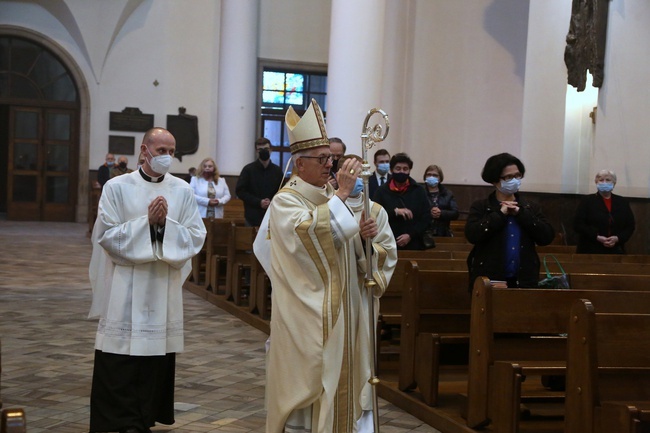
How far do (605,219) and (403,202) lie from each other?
8.00 ft

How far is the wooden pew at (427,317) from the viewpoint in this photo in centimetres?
570

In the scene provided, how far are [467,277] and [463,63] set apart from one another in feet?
39.7

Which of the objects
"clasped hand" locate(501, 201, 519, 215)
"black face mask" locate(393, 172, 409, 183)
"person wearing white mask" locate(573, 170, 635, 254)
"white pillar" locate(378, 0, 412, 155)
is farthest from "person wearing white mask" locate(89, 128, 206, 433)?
"white pillar" locate(378, 0, 412, 155)

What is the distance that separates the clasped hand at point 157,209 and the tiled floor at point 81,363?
1.23 meters

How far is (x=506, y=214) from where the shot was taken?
5215 mm

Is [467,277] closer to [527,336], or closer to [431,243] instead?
[527,336]

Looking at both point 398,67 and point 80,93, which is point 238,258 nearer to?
point 398,67

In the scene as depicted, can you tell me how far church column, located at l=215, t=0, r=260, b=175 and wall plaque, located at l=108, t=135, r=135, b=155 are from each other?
196 centimetres

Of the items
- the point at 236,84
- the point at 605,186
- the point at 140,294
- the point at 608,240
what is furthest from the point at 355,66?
the point at 140,294

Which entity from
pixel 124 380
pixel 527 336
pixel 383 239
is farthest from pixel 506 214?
pixel 124 380

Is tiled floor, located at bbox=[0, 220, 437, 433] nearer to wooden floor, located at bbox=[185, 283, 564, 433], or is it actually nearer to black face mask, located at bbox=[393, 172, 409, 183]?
wooden floor, located at bbox=[185, 283, 564, 433]

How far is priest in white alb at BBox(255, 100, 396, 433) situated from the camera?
4016 mm

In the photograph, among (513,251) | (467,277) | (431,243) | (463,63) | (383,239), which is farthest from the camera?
(463,63)

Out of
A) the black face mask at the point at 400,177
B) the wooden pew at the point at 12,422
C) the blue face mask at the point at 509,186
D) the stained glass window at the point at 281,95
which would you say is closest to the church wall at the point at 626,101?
the black face mask at the point at 400,177
